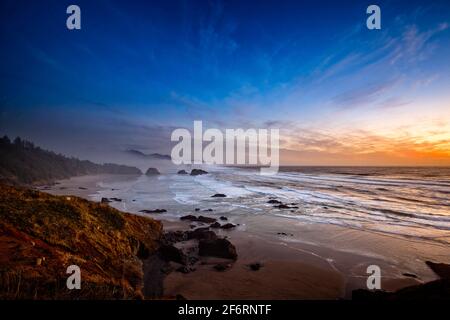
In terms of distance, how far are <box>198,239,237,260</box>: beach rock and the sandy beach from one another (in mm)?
280

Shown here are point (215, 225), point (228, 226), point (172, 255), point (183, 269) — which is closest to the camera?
point (183, 269)

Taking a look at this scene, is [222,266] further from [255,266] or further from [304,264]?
[304,264]

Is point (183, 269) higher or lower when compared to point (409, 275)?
higher

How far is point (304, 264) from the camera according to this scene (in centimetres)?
934

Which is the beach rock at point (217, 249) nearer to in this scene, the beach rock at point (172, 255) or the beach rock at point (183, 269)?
the beach rock at point (172, 255)

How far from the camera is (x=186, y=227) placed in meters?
13.9

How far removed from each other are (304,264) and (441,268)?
4.87 metres

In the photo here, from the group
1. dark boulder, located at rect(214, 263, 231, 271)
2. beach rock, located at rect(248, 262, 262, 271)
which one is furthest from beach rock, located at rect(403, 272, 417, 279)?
dark boulder, located at rect(214, 263, 231, 271)

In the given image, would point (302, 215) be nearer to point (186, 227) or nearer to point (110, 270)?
point (186, 227)

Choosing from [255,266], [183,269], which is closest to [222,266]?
[255,266]

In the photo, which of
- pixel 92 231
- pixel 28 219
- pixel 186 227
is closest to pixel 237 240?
pixel 186 227

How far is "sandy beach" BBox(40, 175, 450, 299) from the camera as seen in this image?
7.26 meters

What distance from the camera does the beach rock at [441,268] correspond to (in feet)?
28.0

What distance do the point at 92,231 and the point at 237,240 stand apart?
690 cm
